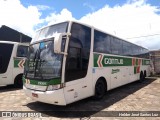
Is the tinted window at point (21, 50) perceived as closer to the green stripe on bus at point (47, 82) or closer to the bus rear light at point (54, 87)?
the green stripe on bus at point (47, 82)

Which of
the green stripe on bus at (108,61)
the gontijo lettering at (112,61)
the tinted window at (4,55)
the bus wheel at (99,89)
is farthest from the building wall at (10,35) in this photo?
the bus wheel at (99,89)

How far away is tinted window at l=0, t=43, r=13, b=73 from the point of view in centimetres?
1101

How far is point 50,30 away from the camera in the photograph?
7.26 m

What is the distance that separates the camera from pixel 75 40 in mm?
6891

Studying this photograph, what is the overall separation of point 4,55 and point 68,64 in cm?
621

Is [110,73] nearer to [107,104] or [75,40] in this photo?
[107,104]

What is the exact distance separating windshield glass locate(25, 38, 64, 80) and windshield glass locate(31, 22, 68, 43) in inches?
16.8

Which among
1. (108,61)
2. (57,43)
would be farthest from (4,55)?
(57,43)

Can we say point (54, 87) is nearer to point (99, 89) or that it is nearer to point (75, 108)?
point (75, 108)

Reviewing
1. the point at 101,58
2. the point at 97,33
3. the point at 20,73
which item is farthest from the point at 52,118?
the point at 20,73

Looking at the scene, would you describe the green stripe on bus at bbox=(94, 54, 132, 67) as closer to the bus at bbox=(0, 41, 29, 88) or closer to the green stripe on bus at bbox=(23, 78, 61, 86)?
the green stripe on bus at bbox=(23, 78, 61, 86)

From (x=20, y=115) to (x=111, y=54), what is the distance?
521 cm

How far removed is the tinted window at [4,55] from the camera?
1101cm

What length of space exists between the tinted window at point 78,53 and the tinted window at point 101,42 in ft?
1.93
